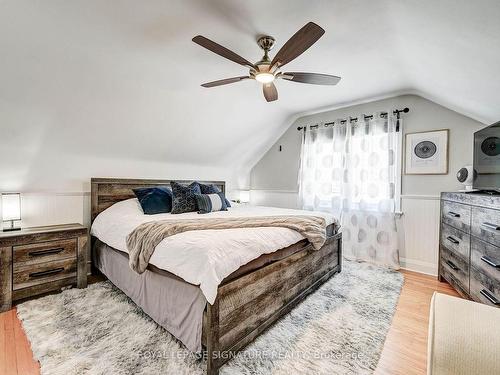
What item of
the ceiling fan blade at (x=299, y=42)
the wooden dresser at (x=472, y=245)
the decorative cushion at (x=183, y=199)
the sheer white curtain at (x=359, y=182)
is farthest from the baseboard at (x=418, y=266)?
the ceiling fan blade at (x=299, y=42)

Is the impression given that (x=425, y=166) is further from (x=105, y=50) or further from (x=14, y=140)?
(x=14, y=140)

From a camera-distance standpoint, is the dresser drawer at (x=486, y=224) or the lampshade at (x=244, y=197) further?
the lampshade at (x=244, y=197)

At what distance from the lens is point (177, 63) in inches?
93.1

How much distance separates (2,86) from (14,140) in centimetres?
62

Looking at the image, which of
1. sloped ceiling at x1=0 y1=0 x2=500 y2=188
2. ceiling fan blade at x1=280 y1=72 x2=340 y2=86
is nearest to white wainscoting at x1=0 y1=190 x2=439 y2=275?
sloped ceiling at x1=0 y1=0 x2=500 y2=188

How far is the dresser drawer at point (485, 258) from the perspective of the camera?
1.75 meters

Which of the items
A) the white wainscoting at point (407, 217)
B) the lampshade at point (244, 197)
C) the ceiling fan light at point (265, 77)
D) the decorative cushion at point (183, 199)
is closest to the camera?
the ceiling fan light at point (265, 77)

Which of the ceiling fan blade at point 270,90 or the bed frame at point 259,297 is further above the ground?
the ceiling fan blade at point 270,90

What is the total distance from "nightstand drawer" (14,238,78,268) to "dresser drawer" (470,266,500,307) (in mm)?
3786

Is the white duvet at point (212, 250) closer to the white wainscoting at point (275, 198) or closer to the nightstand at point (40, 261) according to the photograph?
the nightstand at point (40, 261)

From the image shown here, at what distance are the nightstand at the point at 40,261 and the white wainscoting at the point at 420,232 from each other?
412cm

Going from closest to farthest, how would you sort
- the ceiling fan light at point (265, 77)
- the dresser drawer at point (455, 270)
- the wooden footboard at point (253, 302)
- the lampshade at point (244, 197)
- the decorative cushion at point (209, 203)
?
the wooden footboard at point (253, 302) → the ceiling fan light at point (265, 77) → the dresser drawer at point (455, 270) → the decorative cushion at point (209, 203) → the lampshade at point (244, 197)

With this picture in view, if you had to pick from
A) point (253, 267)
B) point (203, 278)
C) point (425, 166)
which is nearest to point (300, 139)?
point (425, 166)

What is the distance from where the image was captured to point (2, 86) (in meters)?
2.01
